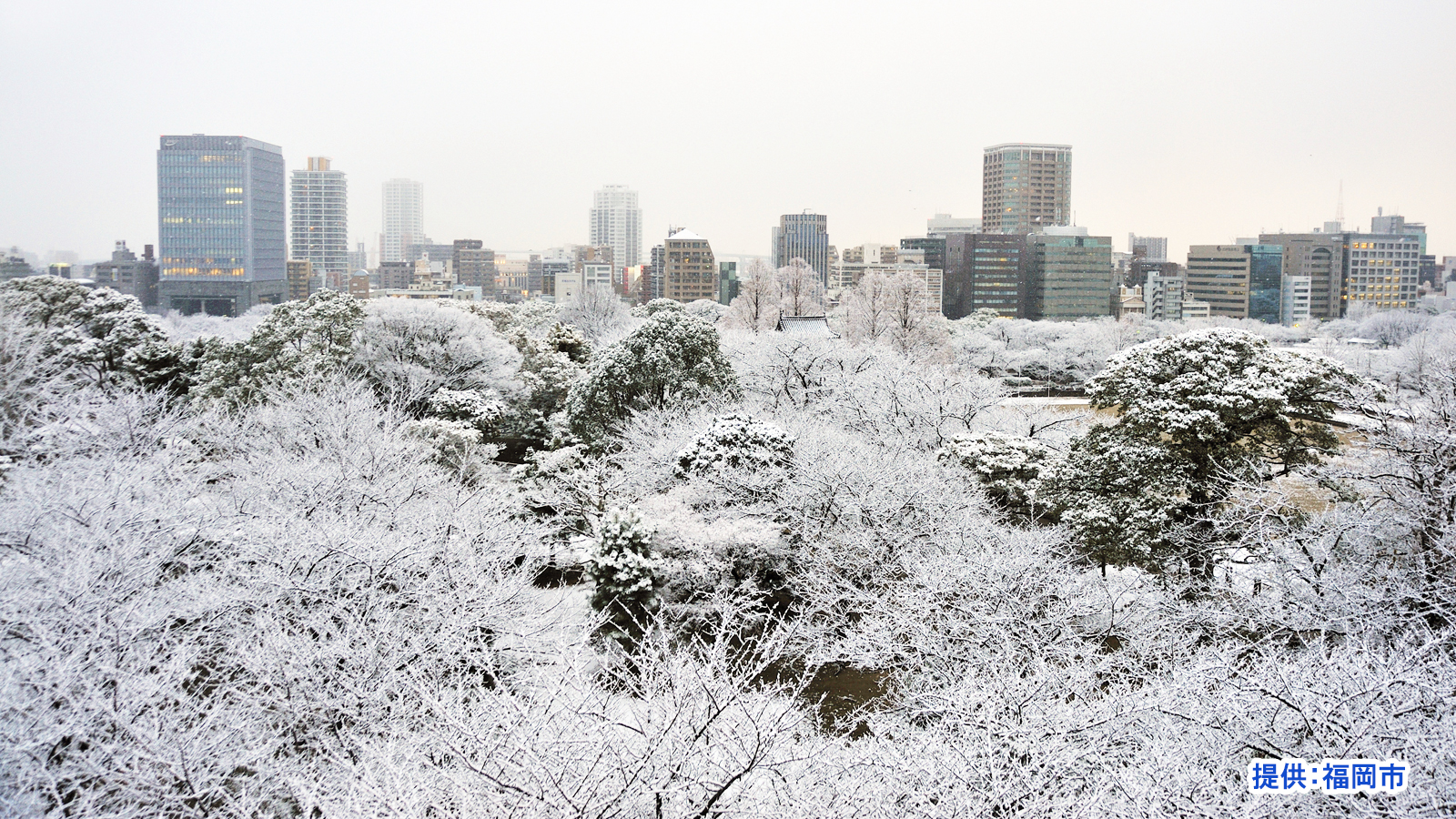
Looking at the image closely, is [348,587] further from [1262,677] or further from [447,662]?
[1262,677]

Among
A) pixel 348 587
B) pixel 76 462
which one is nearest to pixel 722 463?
pixel 348 587

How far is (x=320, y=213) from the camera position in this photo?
5231 inches

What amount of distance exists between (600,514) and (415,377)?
10.2 m

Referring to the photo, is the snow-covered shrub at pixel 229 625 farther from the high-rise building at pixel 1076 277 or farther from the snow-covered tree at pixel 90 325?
the high-rise building at pixel 1076 277

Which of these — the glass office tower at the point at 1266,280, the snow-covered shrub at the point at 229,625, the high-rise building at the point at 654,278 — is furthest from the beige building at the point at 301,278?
the glass office tower at the point at 1266,280

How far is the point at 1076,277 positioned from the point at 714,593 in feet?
282

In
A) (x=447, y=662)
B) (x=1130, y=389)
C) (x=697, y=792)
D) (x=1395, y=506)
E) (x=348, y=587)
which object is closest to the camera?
(x=697, y=792)

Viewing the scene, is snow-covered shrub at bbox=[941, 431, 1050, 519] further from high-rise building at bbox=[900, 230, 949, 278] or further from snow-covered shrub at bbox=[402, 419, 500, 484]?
high-rise building at bbox=[900, 230, 949, 278]

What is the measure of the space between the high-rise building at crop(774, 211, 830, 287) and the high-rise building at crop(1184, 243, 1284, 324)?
60.8 meters

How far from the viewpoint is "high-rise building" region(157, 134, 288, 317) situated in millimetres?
50344

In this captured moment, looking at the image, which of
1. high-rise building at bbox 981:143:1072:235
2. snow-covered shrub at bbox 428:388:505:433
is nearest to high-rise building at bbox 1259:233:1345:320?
high-rise building at bbox 981:143:1072:235

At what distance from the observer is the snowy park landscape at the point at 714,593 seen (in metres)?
5.90

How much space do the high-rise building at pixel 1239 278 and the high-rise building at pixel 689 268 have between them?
5673cm

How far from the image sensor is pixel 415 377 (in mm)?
22422
